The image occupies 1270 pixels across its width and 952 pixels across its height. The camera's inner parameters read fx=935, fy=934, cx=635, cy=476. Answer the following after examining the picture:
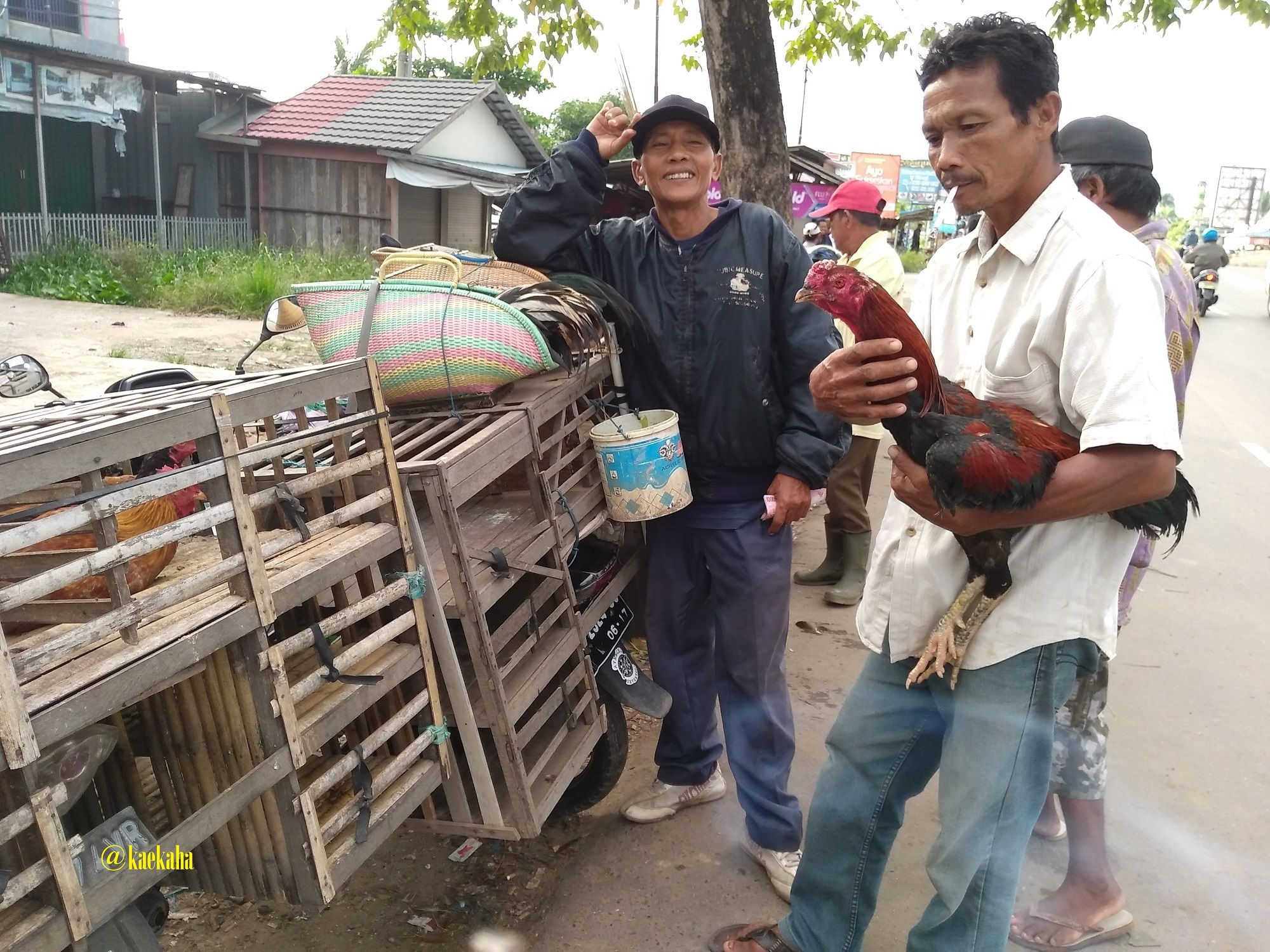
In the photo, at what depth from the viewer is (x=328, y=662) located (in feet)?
5.79

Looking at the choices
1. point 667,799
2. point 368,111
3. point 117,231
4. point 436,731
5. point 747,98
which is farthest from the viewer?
point 368,111

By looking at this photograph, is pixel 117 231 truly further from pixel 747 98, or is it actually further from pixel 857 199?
pixel 857 199

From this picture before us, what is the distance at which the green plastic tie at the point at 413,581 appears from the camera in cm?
200

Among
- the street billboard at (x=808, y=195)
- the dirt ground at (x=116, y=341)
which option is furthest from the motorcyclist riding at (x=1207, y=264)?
the dirt ground at (x=116, y=341)

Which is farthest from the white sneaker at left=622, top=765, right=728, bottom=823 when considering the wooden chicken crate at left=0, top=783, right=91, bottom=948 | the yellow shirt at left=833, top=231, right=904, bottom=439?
the yellow shirt at left=833, top=231, right=904, bottom=439

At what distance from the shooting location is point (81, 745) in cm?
144

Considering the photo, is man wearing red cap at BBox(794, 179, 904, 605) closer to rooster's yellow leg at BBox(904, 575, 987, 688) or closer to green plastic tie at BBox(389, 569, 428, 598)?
rooster's yellow leg at BBox(904, 575, 987, 688)

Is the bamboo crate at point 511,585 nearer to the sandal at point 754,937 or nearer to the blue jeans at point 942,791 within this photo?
the sandal at point 754,937

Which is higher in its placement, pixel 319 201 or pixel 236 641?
pixel 319 201

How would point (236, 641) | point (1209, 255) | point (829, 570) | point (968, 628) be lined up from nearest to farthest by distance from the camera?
point (236, 641) → point (968, 628) → point (829, 570) → point (1209, 255)

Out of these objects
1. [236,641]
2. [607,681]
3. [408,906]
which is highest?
[236,641]

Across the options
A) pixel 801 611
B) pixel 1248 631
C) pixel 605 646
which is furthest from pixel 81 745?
pixel 1248 631

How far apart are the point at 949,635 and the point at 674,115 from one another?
1823 mm

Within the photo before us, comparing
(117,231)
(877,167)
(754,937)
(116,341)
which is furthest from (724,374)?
(877,167)
